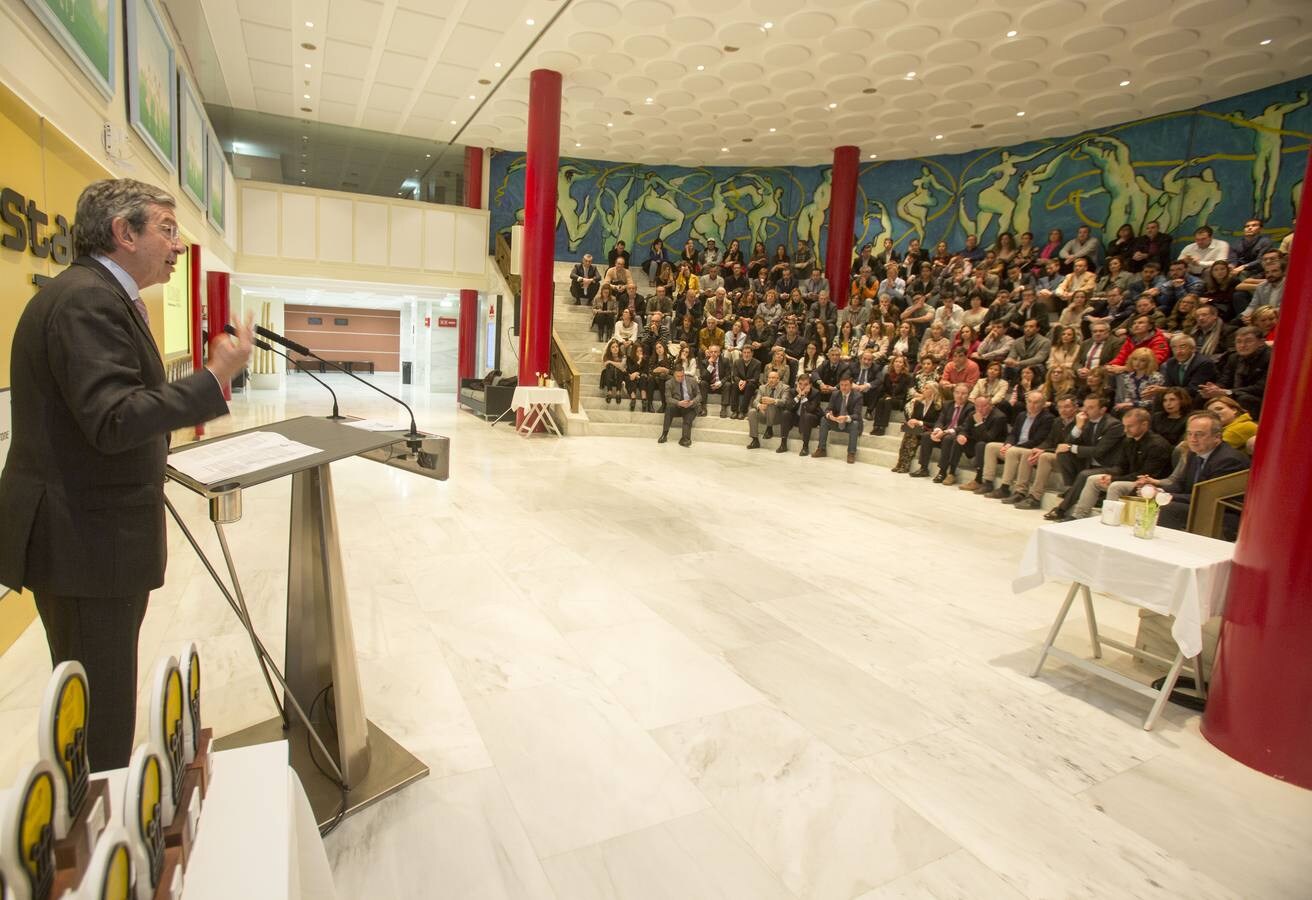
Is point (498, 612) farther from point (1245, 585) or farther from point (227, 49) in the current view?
point (227, 49)

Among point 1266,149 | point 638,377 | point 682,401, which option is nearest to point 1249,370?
point 1266,149

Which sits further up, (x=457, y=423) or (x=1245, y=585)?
(x=1245, y=585)

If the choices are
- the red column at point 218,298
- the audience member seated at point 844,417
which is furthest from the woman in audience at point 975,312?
the red column at point 218,298

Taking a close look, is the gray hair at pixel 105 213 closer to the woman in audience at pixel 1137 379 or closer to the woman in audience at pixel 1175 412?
the woman in audience at pixel 1175 412

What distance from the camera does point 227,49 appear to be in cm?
934

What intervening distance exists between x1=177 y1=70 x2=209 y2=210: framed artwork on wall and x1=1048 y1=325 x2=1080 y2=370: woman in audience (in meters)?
9.07

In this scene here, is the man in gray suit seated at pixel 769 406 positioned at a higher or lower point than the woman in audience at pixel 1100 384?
lower

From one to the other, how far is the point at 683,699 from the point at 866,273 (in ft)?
35.9

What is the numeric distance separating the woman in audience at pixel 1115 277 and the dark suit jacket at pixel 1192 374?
2675 millimetres

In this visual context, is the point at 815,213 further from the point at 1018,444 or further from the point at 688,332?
the point at 1018,444

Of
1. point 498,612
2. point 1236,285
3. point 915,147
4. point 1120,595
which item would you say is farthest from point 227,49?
point 1236,285

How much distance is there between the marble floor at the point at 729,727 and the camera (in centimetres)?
178

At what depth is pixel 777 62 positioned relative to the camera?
9.06 m

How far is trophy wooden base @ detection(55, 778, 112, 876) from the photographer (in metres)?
0.63
